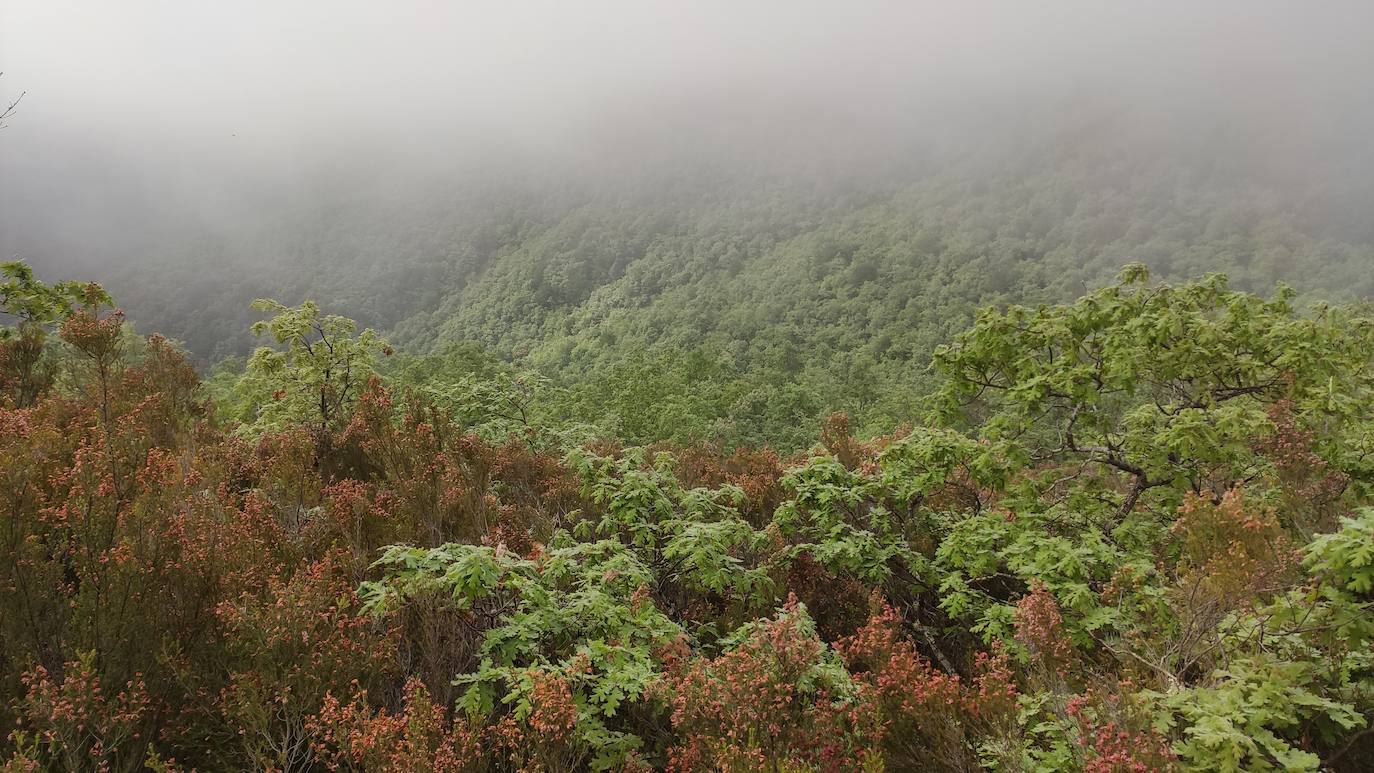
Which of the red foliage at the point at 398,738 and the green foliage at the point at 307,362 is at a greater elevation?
the red foliage at the point at 398,738

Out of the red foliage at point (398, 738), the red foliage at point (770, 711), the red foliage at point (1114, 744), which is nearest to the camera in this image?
the red foliage at point (1114, 744)

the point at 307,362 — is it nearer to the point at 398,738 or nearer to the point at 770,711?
the point at 398,738

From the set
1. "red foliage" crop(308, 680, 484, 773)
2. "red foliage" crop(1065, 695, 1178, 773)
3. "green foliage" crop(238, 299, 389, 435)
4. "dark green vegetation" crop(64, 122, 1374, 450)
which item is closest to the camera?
"red foliage" crop(1065, 695, 1178, 773)

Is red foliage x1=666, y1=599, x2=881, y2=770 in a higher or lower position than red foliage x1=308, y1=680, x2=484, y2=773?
lower

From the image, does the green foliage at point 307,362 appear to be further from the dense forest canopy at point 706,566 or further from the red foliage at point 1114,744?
the red foliage at point 1114,744

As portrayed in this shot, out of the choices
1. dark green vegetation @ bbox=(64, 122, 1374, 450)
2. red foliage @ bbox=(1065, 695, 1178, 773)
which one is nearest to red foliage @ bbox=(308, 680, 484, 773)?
red foliage @ bbox=(1065, 695, 1178, 773)

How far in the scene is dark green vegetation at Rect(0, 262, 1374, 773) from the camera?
112 inches

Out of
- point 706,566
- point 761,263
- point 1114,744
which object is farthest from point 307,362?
point 761,263

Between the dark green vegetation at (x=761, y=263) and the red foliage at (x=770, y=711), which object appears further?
the dark green vegetation at (x=761, y=263)

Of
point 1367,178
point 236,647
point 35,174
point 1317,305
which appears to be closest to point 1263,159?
point 1367,178

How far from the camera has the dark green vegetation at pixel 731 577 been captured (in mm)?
2850

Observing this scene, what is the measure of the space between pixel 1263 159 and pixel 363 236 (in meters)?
181

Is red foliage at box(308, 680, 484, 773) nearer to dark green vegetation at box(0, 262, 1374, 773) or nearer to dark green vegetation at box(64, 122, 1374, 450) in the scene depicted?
dark green vegetation at box(0, 262, 1374, 773)

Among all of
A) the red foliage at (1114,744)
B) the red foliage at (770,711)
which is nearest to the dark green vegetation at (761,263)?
the red foliage at (770,711)
